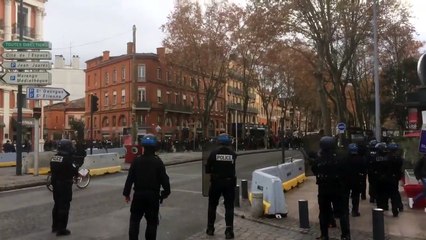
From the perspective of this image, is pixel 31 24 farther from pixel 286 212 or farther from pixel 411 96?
pixel 411 96

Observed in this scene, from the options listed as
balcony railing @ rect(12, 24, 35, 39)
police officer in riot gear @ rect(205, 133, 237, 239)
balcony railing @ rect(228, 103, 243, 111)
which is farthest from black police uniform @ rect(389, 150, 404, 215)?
balcony railing @ rect(228, 103, 243, 111)

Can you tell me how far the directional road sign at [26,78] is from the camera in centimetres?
1945

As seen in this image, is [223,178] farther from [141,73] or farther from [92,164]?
[141,73]

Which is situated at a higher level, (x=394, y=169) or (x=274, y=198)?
(x=394, y=169)

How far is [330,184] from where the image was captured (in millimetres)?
7918

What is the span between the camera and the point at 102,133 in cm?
6788

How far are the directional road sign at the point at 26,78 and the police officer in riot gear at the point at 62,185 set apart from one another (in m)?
11.4

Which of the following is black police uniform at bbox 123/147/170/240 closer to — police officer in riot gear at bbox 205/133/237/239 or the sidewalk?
police officer in riot gear at bbox 205/133/237/239

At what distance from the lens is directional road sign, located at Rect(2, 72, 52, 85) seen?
63.8 ft

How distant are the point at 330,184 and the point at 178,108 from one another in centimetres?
5975

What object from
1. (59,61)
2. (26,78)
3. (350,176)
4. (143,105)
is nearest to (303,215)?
(350,176)

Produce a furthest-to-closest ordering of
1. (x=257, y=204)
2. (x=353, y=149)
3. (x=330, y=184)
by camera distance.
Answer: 1. (x=353, y=149)
2. (x=257, y=204)
3. (x=330, y=184)

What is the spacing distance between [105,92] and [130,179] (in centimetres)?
6342

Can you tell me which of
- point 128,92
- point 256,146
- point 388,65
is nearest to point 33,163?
point 388,65
